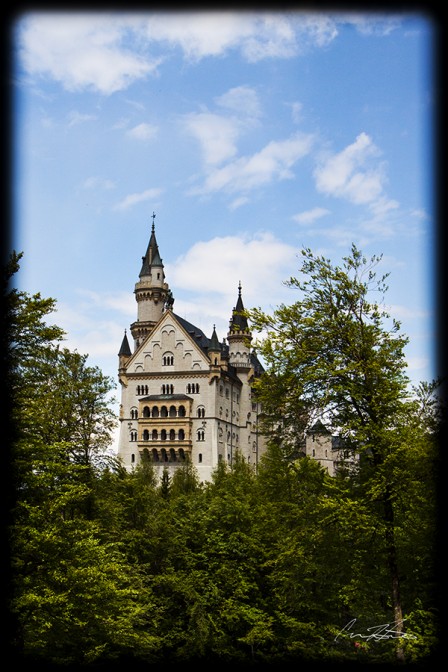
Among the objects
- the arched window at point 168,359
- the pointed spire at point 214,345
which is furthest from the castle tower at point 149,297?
the pointed spire at point 214,345

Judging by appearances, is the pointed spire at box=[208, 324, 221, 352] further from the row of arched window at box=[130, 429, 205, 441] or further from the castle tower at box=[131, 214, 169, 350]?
the castle tower at box=[131, 214, 169, 350]

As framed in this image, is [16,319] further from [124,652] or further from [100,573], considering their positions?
[124,652]

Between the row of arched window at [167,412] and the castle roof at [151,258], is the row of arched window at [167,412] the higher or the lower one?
the lower one

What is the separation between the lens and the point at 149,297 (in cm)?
8756

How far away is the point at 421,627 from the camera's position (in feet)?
43.1

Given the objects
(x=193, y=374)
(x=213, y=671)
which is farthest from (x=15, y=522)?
(x=193, y=374)

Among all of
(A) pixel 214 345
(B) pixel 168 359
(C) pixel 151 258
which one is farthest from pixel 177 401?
(C) pixel 151 258

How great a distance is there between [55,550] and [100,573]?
1.35 metres

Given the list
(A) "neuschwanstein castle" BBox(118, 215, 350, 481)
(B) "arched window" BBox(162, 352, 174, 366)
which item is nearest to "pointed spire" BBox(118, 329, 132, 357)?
(A) "neuschwanstein castle" BBox(118, 215, 350, 481)

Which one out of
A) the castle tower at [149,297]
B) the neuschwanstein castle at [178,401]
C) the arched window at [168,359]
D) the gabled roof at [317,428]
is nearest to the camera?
the gabled roof at [317,428]

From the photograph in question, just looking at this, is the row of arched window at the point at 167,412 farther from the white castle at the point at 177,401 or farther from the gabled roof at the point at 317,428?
the gabled roof at the point at 317,428

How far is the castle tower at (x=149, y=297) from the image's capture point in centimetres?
8725
